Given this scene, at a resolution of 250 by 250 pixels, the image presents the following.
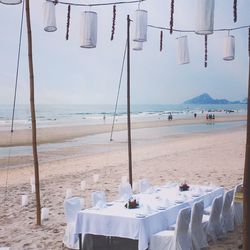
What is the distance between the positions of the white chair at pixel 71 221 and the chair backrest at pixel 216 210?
1911mm

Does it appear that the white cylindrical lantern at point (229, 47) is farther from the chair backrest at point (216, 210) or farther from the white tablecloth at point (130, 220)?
the white tablecloth at point (130, 220)

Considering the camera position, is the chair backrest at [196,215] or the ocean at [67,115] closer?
the chair backrest at [196,215]

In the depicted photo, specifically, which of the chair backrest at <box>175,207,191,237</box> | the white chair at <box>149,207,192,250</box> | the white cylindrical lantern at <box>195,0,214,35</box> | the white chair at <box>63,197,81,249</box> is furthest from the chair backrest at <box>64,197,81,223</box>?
the white cylindrical lantern at <box>195,0,214,35</box>

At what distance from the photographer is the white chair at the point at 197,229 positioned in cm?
621

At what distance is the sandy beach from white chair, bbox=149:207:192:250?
874 millimetres

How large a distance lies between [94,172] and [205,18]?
7999 millimetres

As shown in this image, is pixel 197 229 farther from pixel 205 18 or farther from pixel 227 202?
pixel 205 18

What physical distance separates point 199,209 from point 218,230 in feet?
3.08

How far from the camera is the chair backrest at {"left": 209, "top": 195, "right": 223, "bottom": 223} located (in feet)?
22.2

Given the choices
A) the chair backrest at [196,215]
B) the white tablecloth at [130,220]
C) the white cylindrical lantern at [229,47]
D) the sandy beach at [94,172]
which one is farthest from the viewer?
the white cylindrical lantern at [229,47]

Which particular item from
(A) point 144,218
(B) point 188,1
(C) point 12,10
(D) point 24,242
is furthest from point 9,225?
(C) point 12,10

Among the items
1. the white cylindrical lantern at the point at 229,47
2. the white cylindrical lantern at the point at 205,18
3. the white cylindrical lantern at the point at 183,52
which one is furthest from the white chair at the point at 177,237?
the white cylindrical lantern at the point at 229,47

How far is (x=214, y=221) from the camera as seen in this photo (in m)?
6.88

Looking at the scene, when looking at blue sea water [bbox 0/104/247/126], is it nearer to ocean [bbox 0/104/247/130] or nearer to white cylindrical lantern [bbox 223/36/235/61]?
ocean [bbox 0/104/247/130]
